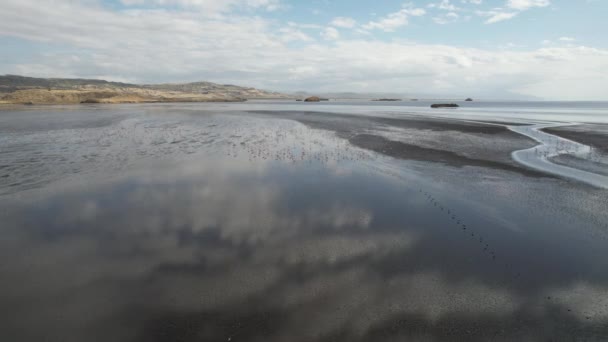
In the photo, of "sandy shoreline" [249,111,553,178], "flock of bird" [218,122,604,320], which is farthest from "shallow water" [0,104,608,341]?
"sandy shoreline" [249,111,553,178]

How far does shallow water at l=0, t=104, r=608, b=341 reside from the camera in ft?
21.6

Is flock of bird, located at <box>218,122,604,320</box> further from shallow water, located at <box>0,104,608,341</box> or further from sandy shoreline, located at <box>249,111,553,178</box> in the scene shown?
sandy shoreline, located at <box>249,111,553,178</box>

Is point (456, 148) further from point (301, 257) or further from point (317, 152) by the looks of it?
point (301, 257)

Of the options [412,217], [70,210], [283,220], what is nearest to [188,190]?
[70,210]

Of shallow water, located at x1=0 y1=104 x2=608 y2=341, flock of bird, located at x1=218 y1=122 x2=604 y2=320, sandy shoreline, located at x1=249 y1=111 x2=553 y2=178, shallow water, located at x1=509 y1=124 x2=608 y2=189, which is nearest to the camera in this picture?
shallow water, located at x1=0 y1=104 x2=608 y2=341

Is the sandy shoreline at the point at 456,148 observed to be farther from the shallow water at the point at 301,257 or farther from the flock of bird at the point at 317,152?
the shallow water at the point at 301,257

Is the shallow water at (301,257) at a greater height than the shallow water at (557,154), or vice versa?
the shallow water at (557,154)

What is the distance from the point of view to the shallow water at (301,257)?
658 centimetres

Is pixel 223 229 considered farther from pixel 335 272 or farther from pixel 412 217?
pixel 412 217

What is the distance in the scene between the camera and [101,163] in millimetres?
21953

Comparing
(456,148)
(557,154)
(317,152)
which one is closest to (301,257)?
(317,152)

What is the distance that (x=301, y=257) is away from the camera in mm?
9188

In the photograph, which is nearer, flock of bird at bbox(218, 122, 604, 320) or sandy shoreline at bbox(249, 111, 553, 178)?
flock of bird at bbox(218, 122, 604, 320)

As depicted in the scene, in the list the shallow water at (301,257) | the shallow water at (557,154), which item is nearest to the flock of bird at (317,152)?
the shallow water at (301,257)
